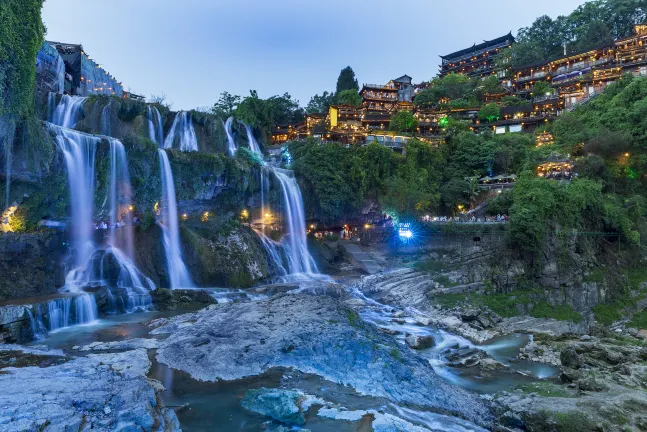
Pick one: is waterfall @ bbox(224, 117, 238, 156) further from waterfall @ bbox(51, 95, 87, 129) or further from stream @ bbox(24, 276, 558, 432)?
stream @ bbox(24, 276, 558, 432)

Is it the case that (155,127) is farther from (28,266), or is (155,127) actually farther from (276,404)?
(276,404)

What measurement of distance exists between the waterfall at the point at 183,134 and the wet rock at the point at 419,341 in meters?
26.6

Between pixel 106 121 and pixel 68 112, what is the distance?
2.71 metres

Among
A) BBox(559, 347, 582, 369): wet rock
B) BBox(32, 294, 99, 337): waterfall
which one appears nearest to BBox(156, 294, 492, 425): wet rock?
BBox(32, 294, 99, 337): waterfall

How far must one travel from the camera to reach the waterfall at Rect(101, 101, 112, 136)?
1177 inches

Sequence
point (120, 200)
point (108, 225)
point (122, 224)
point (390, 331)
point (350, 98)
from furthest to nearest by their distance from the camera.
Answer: point (350, 98) < point (122, 224) < point (120, 200) < point (108, 225) < point (390, 331)

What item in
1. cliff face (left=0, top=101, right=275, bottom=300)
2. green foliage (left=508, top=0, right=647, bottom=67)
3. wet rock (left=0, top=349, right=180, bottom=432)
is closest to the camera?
wet rock (left=0, top=349, right=180, bottom=432)

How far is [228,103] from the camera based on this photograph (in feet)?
198

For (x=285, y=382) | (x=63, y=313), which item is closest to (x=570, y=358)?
(x=285, y=382)

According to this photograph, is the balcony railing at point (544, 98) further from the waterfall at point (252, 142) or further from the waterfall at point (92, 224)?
the waterfall at point (92, 224)

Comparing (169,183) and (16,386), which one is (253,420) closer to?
(16,386)

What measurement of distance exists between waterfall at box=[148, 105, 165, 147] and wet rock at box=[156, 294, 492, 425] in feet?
70.4

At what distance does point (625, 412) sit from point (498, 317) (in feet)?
46.5

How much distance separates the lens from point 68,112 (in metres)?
29.4
